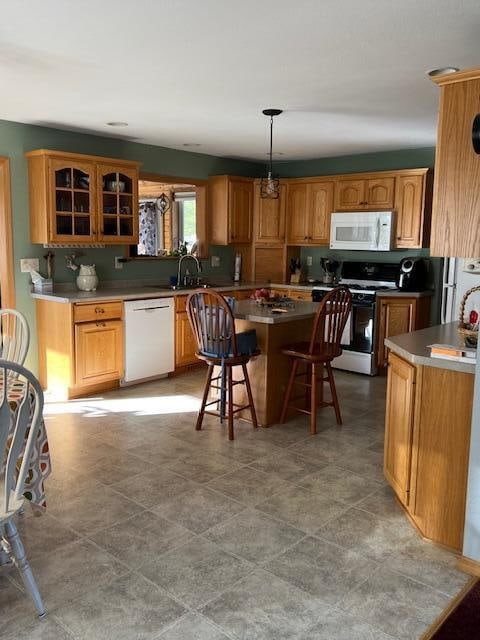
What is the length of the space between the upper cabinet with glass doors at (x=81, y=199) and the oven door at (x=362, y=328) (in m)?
2.40

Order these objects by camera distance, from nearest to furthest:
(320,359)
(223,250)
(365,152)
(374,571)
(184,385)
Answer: (374,571)
(320,359)
(184,385)
(365,152)
(223,250)

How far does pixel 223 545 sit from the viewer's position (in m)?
2.65

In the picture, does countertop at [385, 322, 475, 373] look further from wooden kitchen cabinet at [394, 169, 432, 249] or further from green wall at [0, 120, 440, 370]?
green wall at [0, 120, 440, 370]

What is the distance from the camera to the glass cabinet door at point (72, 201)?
193 inches

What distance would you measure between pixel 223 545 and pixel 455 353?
1394 millimetres

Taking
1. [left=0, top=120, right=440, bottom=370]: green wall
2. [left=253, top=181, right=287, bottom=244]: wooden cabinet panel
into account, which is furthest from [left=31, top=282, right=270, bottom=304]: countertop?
[left=253, top=181, right=287, bottom=244]: wooden cabinet panel

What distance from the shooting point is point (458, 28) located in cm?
259

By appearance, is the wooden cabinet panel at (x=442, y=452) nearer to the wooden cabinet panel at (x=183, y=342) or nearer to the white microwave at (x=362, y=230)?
the wooden cabinet panel at (x=183, y=342)

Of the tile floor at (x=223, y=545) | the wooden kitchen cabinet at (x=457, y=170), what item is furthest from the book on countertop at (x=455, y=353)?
the tile floor at (x=223, y=545)

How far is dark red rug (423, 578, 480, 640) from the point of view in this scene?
2.04 metres

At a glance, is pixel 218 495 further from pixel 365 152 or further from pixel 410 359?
pixel 365 152

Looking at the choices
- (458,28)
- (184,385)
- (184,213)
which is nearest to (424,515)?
(458,28)

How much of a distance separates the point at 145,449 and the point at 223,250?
3.70m

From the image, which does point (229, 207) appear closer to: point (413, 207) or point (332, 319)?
point (413, 207)
